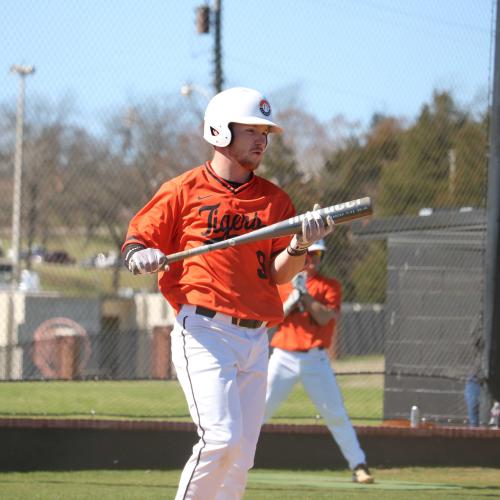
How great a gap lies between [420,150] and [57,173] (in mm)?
3966

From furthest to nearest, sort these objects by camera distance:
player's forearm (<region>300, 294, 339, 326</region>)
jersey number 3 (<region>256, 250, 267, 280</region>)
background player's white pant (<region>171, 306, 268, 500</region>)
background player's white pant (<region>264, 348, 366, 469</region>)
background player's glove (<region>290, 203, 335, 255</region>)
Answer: player's forearm (<region>300, 294, 339, 326</region>), background player's white pant (<region>264, 348, 366, 469</region>), jersey number 3 (<region>256, 250, 267, 280</region>), background player's glove (<region>290, 203, 335, 255</region>), background player's white pant (<region>171, 306, 268, 500</region>)

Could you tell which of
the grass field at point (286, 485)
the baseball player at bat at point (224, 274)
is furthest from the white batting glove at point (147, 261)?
the grass field at point (286, 485)

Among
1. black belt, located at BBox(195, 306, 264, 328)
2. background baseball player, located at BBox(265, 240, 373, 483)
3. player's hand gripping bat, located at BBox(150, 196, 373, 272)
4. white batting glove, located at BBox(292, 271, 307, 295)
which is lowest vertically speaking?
background baseball player, located at BBox(265, 240, 373, 483)

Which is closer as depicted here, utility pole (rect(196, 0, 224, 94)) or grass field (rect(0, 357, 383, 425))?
grass field (rect(0, 357, 383, 425))

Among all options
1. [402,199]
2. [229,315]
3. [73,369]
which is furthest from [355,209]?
[402,199]

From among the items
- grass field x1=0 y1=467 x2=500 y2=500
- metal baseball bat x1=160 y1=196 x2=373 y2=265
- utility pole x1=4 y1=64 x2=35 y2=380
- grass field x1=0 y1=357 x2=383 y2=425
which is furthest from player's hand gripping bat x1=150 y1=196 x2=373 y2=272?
utility pole x1=4 y1=64 x2=35 y2=380

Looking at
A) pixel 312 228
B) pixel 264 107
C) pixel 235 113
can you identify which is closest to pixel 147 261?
pixel 312 228

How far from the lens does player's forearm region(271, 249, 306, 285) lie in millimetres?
5410

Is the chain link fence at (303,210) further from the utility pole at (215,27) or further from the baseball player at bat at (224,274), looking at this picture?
the baseball player at bat at (224,274)

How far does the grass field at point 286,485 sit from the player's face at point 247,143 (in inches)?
104

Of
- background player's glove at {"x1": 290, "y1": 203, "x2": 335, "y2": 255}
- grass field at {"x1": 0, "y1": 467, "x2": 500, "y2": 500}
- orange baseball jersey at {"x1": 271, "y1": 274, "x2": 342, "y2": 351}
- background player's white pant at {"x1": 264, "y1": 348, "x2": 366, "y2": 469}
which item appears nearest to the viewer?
background player's glove at {"x1": 290, "y1": 203, "x2": 335, "y2": 255}

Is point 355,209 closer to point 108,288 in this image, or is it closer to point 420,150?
point 420,150

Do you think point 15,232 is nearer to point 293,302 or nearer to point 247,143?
point 293,302

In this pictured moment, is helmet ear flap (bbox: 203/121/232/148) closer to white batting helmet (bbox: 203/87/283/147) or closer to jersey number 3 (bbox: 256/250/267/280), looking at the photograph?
white batting helmet (bbox: 203/87/283/147)
